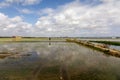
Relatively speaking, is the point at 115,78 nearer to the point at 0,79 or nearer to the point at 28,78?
the point at 28,78

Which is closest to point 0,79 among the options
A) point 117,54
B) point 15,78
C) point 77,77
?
point 15,78

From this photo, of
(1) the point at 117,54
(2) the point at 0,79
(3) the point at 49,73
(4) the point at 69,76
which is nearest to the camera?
(2) the point at 0,79

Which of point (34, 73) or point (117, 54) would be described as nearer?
point (34, 73)

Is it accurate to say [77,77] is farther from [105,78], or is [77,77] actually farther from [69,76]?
[105,78]

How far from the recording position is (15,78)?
669 inches

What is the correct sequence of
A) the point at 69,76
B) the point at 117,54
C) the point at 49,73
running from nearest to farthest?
the point at 69,76 < the point at 49,73 < the point at 117,54

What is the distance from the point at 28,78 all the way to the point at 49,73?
8.36 ft

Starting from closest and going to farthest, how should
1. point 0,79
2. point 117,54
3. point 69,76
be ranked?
point 0,79 < point 69,76 < point 117,54

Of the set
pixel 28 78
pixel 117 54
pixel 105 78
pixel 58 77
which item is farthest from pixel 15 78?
pixel 117 54

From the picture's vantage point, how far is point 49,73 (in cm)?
1894

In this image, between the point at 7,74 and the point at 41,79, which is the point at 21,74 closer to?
the point at 7,74

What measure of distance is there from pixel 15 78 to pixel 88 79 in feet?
18.8

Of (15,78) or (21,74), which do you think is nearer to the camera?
(15,78)

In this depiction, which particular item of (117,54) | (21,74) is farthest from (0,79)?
(117,54)
